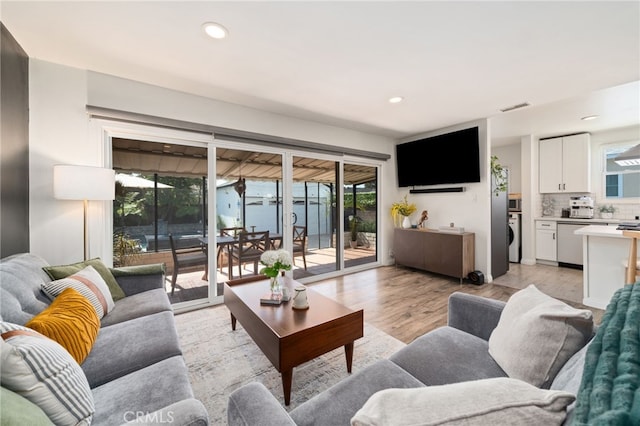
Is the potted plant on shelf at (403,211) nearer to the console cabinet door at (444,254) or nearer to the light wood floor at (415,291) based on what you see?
the console cabinet door at (444,254)

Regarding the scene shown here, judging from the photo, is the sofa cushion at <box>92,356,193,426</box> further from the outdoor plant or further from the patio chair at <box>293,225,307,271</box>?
the patio chair at <box>293,225,307,271</box>

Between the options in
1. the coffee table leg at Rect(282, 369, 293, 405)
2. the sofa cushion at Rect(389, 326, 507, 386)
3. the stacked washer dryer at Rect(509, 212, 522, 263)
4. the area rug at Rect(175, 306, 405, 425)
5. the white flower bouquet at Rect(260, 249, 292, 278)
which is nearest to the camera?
the sofa cushion at Rect(389, 326, 507, 386)

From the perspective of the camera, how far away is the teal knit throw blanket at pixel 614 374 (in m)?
0.41

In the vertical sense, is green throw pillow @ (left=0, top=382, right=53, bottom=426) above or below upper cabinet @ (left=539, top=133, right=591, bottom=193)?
below

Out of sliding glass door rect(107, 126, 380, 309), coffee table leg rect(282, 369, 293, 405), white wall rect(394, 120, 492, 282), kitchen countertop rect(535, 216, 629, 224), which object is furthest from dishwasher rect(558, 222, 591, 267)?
coffee table leg rect(282, 369, 293, 405)

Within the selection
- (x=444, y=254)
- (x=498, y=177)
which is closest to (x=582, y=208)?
(x=498, y=177)

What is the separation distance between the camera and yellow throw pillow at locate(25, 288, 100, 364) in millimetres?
1189

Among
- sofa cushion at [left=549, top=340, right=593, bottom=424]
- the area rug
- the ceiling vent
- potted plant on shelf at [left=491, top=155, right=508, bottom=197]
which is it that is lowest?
the area rug

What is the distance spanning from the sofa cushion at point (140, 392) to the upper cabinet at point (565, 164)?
6599 millimetres

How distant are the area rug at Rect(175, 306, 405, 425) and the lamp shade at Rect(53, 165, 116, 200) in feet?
4.85

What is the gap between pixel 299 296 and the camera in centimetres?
195

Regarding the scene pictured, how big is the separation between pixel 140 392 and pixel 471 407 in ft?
4.09

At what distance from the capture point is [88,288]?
1.71 m

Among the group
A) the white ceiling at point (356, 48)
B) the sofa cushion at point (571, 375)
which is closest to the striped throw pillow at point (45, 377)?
the sofa cushion at point (571, 375)
